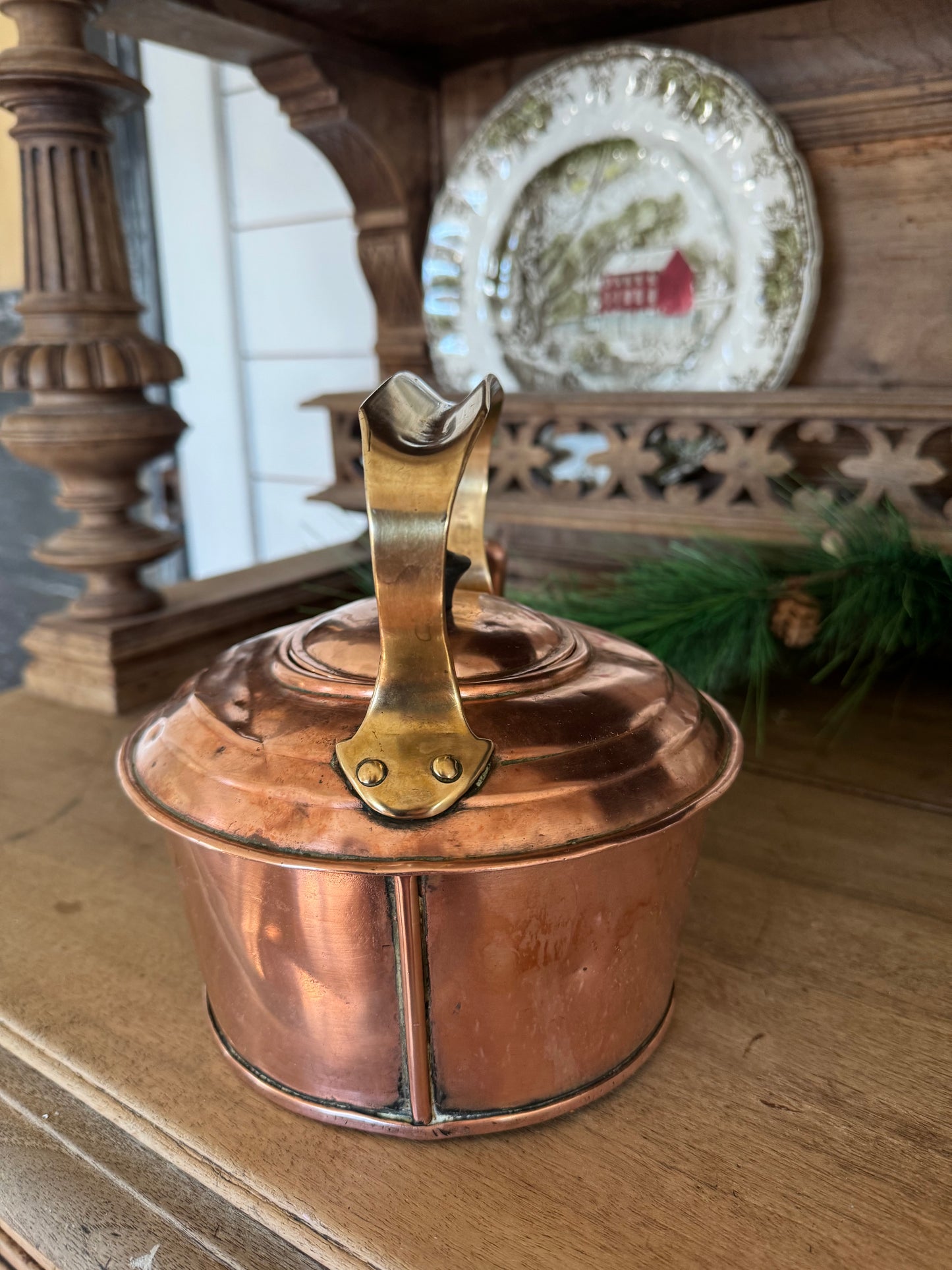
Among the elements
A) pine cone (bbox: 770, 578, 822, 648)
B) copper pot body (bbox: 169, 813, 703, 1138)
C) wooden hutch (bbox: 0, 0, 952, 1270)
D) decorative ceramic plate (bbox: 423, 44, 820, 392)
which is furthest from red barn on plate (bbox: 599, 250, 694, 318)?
copper pot body (bbox: 169, 813, 703, 1138)

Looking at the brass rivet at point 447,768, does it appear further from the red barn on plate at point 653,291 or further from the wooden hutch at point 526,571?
the red barn on plate at point 653,291

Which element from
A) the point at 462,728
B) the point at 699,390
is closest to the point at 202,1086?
the point at 462,728

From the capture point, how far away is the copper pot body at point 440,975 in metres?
0.31

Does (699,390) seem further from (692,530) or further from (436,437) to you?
(436,437)

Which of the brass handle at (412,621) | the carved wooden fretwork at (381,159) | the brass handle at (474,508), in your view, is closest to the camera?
the brass handle at (412,621)

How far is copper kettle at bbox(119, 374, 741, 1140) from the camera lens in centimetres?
29

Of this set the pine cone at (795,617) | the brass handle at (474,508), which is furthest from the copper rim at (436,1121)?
the pine cone at (795,617)

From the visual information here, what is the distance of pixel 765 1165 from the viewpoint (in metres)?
0.33

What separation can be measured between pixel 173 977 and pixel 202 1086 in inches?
3.1

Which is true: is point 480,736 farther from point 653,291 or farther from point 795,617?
point 653,291

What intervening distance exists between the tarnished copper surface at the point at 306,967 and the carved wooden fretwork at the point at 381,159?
71 centimetres

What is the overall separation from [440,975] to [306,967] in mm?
49

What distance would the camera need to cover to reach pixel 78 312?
28.2 inches

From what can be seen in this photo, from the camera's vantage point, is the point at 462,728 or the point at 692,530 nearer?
the point at 462,728
